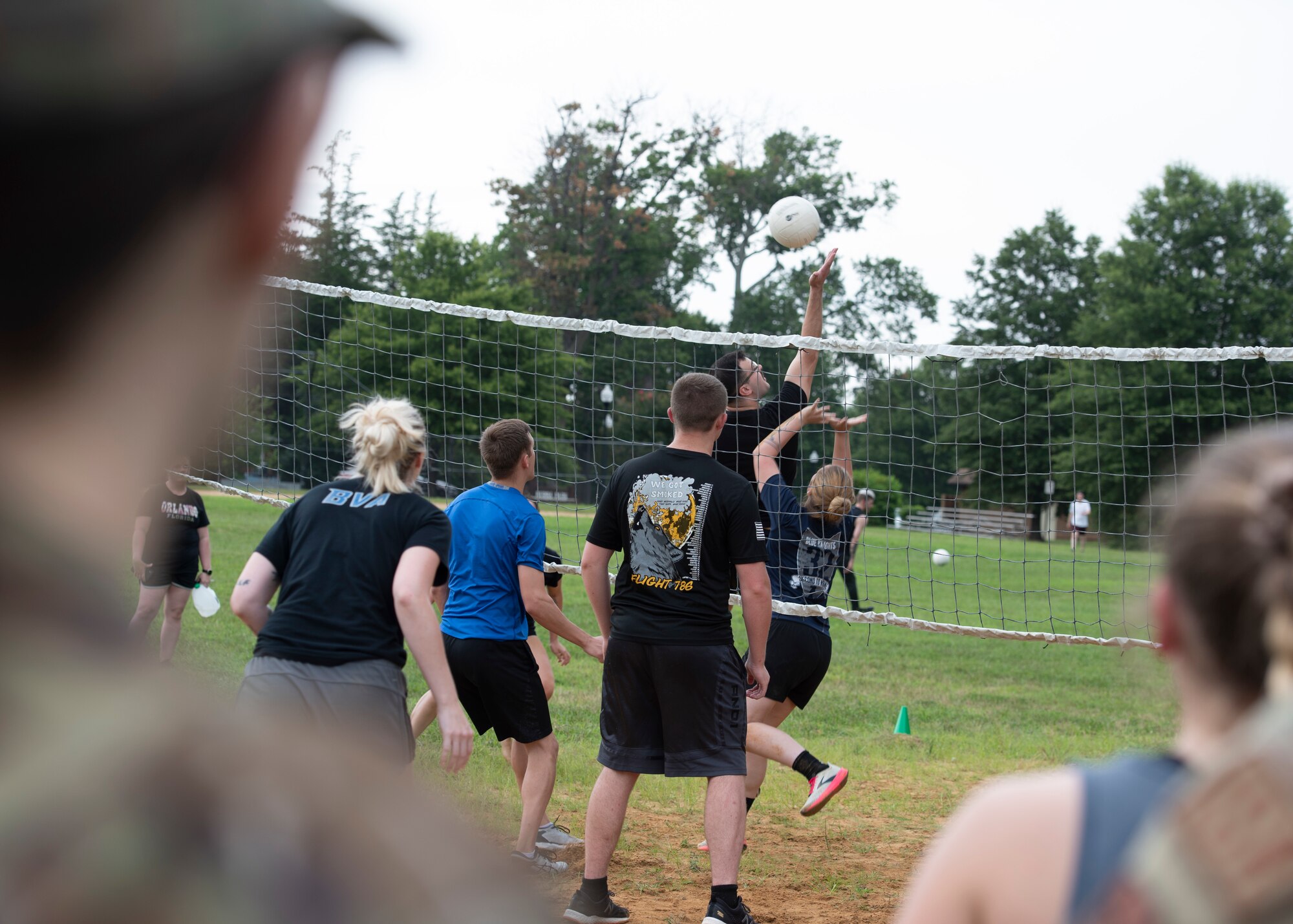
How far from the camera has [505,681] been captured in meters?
5.66

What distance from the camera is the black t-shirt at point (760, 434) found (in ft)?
20.3

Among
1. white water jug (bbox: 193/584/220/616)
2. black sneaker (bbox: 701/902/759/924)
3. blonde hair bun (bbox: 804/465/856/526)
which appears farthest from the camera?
white water jug (bbox: 193/584/220/616)

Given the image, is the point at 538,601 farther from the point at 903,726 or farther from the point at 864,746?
the point at 903,726

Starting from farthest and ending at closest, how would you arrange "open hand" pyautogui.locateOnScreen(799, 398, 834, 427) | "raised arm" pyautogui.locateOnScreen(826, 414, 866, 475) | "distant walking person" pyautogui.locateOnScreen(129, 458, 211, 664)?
"distant walking person" pyautogui.locateOnScreen(129, 458, 211, 664) < "raised arm" pyautogui.locateOnScreen(826, 414, 866, 475) < "open hand" pyautogui.locateOnScreen(799, 398, 834, 427)

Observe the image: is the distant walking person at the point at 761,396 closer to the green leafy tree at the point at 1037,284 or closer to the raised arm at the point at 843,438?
the raised arm at the point at 843,438

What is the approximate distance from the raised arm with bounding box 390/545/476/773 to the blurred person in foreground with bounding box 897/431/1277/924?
2.83 m

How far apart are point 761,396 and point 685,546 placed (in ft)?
5.57

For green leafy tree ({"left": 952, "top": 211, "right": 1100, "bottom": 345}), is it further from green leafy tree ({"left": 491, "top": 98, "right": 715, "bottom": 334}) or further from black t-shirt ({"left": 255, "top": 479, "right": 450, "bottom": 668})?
black t-shirt ({"left": 255, "top": 479, "right": 450, "bottom": 668})

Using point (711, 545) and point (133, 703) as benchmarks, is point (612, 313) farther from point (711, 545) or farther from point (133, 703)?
point (133, 703)

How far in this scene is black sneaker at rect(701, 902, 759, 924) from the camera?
4953 mm

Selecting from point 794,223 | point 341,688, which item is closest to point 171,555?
point 794,223

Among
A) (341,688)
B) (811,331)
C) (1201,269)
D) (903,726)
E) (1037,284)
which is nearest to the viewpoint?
(341,688)

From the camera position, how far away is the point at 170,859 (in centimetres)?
44

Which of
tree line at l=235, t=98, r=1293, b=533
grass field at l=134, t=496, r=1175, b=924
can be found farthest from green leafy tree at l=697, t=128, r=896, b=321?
grass field at l=134, t=496, r=1175, b=924
